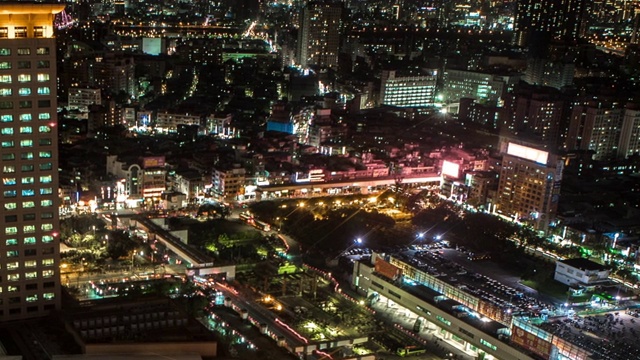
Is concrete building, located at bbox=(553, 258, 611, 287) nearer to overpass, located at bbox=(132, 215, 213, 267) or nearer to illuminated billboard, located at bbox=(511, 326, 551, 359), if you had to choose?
illuminated billboard, located at bbox=(511, 326, 551, 359)

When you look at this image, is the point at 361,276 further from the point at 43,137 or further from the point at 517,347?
the point at 43,137

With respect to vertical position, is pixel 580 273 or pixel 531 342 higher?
pixel 531 342

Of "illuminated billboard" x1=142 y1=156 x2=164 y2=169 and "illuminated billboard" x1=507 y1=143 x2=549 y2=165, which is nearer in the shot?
"illuminated billboard" x1=507 y1=143 x2=549 y2=165

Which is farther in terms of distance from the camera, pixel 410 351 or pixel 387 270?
pixel 387 270

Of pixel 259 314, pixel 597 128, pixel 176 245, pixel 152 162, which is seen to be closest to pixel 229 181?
pixel 152 162

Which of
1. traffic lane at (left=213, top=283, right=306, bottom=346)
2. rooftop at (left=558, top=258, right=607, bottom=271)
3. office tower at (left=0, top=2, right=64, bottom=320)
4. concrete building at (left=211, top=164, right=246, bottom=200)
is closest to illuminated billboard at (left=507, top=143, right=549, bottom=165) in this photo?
rooftop at (left=558, top=258, right=607, bottom=271)

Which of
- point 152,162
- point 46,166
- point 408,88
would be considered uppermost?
point 46,166

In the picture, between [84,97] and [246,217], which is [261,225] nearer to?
[246,217]
